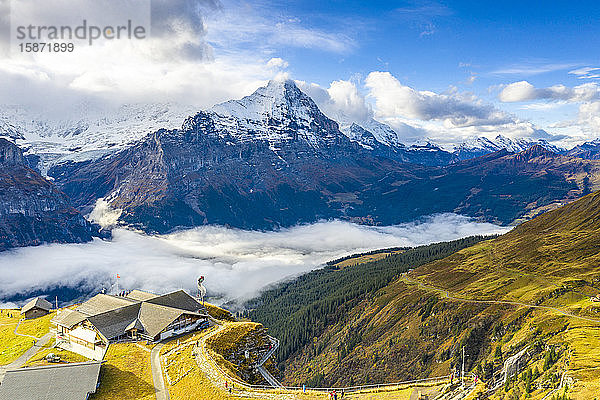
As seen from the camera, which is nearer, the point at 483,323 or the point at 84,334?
the point at 84,334

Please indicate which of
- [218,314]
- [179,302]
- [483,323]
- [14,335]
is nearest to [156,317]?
[179,302]

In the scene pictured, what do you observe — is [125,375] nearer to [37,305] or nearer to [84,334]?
[84,334]

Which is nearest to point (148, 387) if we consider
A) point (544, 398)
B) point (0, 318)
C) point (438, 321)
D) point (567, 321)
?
point (544, 398)

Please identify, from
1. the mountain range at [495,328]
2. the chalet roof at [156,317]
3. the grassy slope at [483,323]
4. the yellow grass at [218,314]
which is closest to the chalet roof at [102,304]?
the chalet roof at [156,317]

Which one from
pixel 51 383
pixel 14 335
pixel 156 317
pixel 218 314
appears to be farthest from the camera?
pixel 218 314

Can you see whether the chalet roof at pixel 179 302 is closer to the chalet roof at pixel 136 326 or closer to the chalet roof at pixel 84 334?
the chalet roof at pixel 136 326

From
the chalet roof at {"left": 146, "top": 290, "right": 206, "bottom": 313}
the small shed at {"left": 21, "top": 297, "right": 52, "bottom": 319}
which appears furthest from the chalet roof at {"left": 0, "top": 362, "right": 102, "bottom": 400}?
the small shed at {"left": 21, "top": 297, "right": 52, "bottom": 319}

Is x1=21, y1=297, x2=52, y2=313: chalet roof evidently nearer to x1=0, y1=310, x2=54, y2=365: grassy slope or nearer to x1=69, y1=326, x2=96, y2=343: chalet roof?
x1=0, y1=310, x2=54, y2=365: grassy slope
